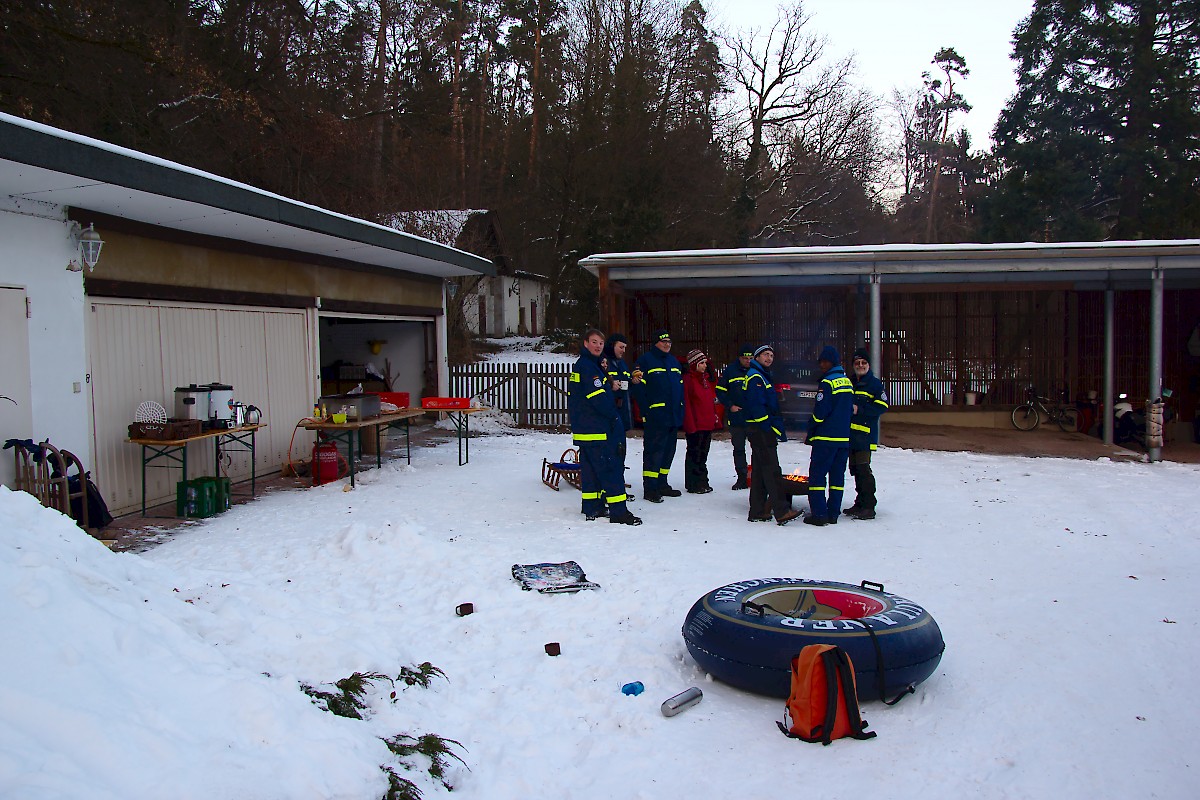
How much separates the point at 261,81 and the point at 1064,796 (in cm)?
2058

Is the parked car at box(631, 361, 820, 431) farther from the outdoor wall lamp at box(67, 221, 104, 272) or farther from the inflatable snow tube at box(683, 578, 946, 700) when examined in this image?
the inflatable snow tube at box(683, 578, 946, 700)

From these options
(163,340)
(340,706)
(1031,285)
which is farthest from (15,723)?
(1031,285)

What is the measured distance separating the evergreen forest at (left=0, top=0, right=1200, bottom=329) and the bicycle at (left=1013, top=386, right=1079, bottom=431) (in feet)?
44.2

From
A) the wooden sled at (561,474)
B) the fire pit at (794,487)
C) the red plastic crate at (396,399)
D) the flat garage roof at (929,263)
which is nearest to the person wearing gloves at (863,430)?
the fire pit at (794,487)

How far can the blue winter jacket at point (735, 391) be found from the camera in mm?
8719

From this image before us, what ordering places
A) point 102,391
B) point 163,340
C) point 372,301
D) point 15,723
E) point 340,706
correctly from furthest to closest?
point 372,301
point 163,340
point 102,391
point 340,706
point 15,723

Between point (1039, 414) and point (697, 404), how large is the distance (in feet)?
31.9

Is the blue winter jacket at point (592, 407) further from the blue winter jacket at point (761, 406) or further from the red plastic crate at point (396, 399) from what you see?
the red plastic crate at point (396, 399)

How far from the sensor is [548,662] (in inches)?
193

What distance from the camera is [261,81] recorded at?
63.4 feet

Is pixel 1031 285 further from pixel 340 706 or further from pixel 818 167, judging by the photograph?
pixel 818 167

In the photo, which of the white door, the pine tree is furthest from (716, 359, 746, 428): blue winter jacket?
the pine tree

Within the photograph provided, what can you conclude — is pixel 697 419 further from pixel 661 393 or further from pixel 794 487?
pixel 794 487

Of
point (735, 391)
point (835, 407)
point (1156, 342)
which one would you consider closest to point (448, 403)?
point (735, 391)
